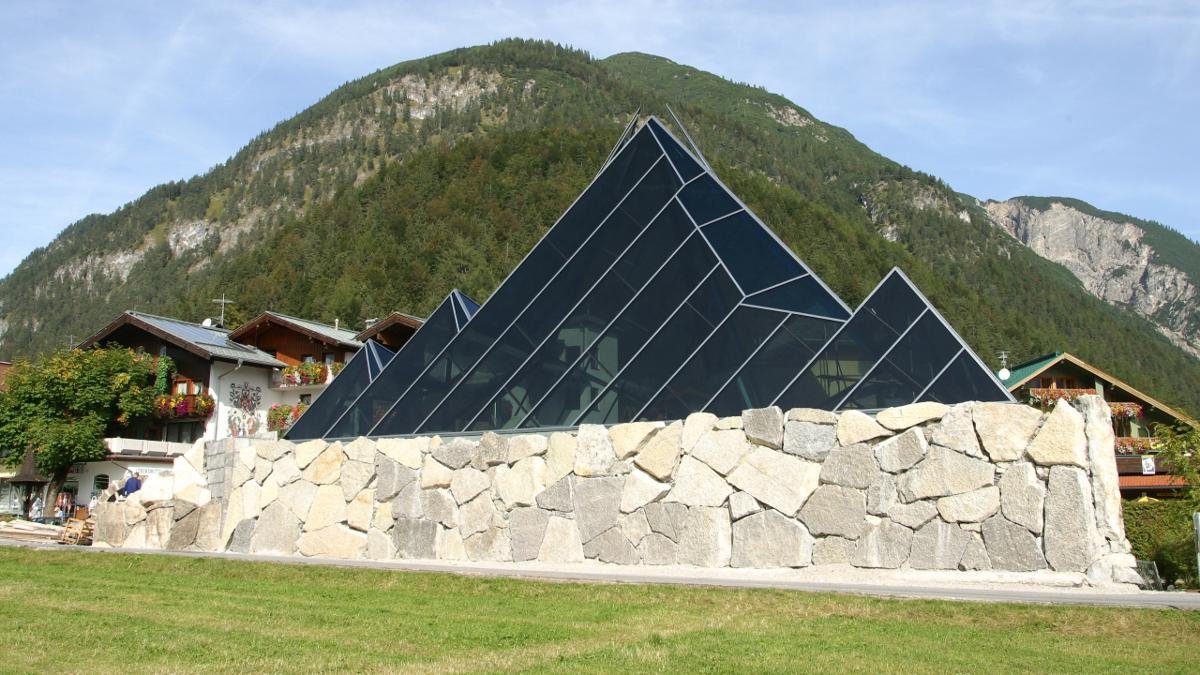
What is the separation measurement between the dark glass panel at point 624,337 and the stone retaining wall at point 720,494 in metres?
0.70

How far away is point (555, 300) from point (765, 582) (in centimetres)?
763

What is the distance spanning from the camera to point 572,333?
18.0 meters

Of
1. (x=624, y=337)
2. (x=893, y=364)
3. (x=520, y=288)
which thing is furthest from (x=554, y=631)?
(x=520, y=288)

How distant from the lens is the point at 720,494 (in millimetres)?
14883

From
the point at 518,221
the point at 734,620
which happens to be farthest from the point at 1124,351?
the point at 734,620

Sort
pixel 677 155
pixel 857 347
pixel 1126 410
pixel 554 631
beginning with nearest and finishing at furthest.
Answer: pixel 554 631, pixel 857 347, pixel 677 155, pixel 1126 410

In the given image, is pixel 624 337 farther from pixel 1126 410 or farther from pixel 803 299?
pixel 1126 410

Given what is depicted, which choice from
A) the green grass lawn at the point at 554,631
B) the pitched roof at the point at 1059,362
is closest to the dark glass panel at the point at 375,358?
the green grass lawn at the point at 554,631

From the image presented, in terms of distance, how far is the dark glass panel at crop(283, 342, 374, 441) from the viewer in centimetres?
1989

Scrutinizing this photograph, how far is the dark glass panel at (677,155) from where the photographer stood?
19500 millimetres

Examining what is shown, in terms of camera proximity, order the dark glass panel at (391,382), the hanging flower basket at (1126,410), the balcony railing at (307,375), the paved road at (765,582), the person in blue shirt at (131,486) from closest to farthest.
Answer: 1. the paved road at (765,582)
2. the dark glass panel at (391,382)
3. the person in blue shirt at (131,486)
4. the hanging flower basket at (1126,410)
5. the balcony railing at (307,375)

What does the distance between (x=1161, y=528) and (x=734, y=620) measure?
755cm

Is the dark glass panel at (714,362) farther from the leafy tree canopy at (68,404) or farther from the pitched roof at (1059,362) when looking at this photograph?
the leafy tree canopy at (68,404)

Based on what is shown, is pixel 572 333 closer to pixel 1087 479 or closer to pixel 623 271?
pixel 623 271
